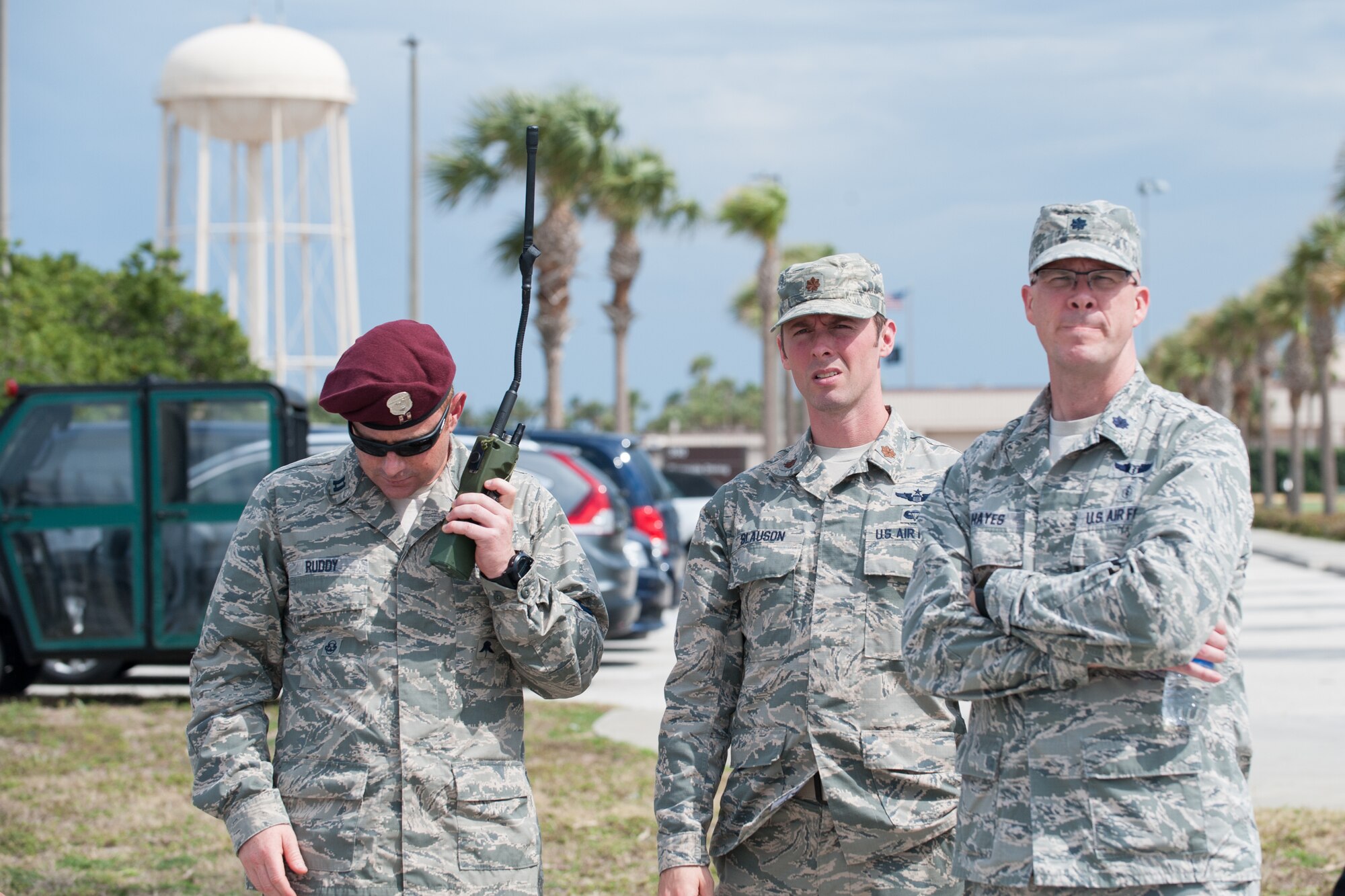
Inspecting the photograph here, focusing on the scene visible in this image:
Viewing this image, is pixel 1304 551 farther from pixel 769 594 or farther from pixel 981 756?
pixel 981 756

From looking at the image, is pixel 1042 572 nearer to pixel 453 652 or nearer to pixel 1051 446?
pixel 1051 446

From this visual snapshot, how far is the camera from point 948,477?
299 centimetres

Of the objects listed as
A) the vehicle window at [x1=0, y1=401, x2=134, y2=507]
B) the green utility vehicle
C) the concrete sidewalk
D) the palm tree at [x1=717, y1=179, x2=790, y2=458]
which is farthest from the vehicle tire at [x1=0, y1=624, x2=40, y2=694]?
the palm tree at [x1=717, y1=179, x2=790, y2=458]

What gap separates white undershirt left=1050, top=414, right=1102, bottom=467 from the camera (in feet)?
8.96

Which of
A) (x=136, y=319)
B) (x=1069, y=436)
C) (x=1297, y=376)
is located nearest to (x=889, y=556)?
(x=1069, y=436)

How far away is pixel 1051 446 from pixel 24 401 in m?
8.29

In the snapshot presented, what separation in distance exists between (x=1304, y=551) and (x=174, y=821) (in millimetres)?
25811

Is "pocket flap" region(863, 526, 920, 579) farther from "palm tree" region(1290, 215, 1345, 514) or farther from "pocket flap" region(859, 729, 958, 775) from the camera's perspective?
"palm tree" region(1290, 215, 1345, 514)

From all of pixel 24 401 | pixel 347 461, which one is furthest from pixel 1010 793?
Answer: pixel 24 401

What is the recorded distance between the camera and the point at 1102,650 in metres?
2.48

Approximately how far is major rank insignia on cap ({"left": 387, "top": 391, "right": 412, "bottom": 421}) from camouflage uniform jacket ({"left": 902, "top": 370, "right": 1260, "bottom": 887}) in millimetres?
1116

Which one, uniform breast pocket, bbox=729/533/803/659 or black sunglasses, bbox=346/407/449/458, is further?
uniform breast pocket, bbox=729/533/803/659

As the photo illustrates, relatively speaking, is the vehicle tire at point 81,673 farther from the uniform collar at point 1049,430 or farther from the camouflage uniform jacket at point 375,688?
the uniform collar at point 1049,430

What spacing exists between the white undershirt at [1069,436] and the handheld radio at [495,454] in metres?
1.09
